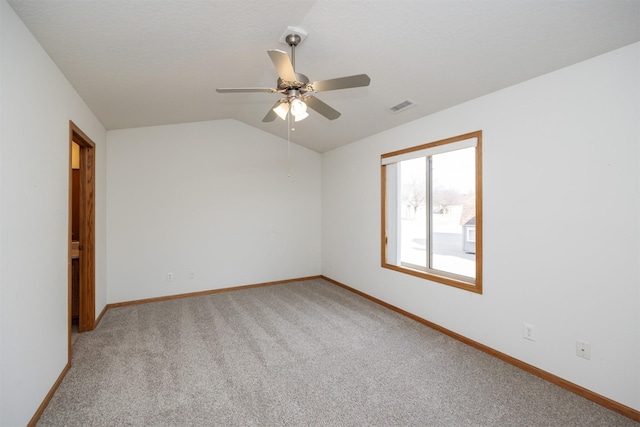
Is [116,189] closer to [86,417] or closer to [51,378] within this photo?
[51,378]

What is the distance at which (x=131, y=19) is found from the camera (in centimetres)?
185

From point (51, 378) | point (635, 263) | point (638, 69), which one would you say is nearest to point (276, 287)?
point (51, 378)

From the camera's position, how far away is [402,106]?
10.6ft

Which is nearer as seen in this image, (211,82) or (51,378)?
(51,378)

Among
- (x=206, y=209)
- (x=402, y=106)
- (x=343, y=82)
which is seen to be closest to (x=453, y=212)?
(x=402, y=106)

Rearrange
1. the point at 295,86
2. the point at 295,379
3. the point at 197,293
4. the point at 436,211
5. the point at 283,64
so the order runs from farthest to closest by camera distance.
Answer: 1. the point at 197,293
2. the point at 436,211
3. the point at 295,379
4. the point at 295,86
5. the point at 283,64

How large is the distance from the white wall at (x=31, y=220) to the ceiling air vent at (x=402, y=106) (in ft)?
9.80

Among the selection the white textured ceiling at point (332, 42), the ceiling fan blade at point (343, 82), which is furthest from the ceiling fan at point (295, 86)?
the white textured ceiling at point (332, 42)

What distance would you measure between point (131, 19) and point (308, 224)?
159 inches

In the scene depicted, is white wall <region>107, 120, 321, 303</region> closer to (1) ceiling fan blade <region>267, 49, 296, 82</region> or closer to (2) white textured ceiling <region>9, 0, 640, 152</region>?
(2) white textured ceiling <region>9, 0, 640, 152</region>

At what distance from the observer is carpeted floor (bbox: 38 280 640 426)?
1930 millimetres

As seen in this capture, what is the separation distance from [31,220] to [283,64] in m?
1.85

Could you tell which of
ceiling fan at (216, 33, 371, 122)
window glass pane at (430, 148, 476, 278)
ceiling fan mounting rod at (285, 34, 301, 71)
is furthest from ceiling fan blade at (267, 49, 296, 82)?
window glass pane at (430, 148, 476, 278)

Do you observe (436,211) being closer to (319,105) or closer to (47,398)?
(319,105)
